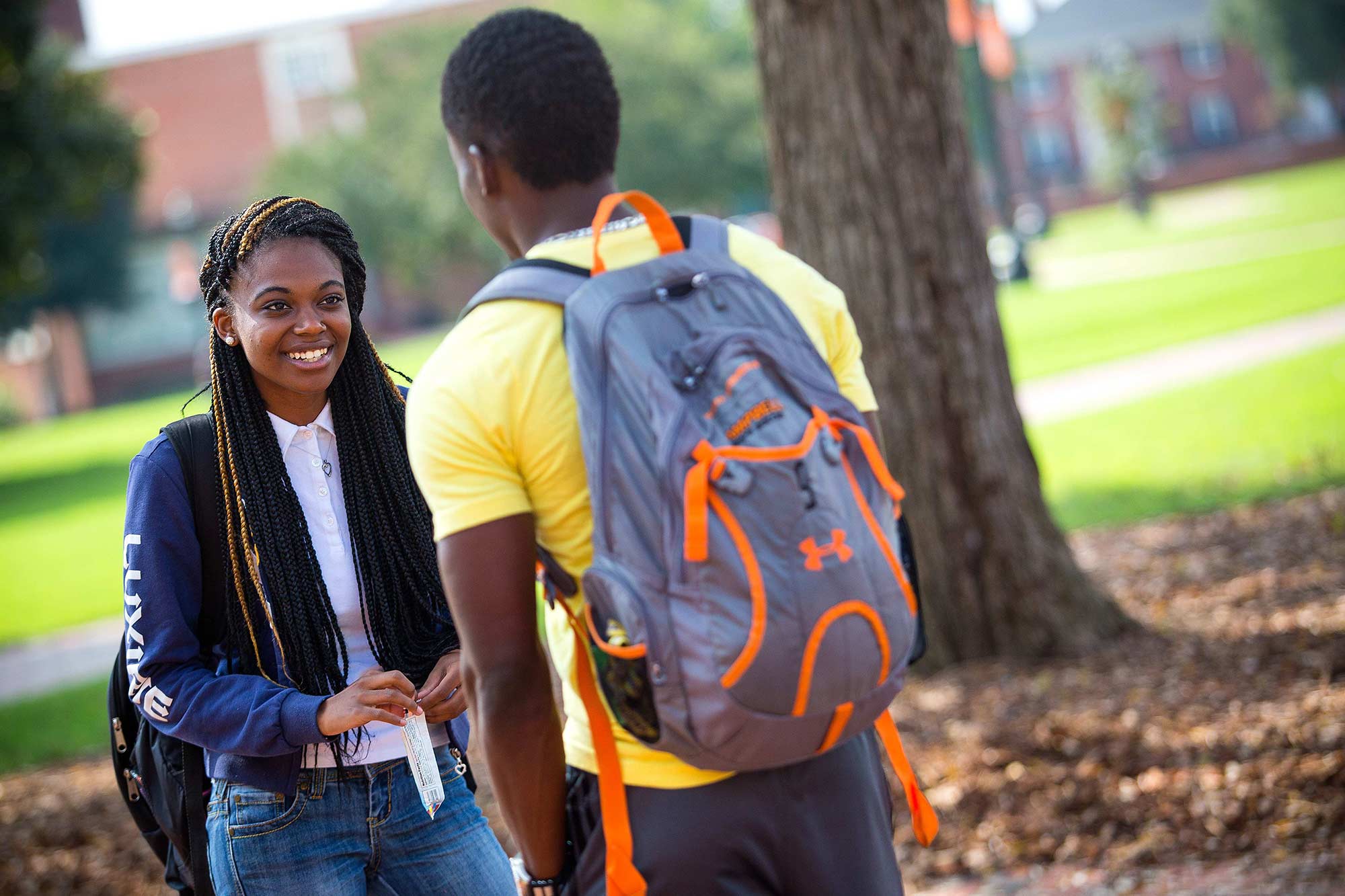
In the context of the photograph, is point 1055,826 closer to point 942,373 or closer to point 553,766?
point 942,373

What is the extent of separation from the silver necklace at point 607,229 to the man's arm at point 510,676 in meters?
0.41

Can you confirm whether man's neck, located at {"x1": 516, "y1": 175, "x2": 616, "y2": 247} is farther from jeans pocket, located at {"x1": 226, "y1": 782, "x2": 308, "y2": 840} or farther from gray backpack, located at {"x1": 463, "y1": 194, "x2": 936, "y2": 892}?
jeans pocket, located at {"x1": 226, "y1": 782, "x2": 308, "y2": 840}

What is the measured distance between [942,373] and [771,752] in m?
4.13

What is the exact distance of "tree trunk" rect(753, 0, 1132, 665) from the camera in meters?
5.49

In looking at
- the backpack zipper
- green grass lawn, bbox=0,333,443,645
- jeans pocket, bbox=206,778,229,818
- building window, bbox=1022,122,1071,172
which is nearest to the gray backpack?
jeans pocket, bbox=206,778,229,818

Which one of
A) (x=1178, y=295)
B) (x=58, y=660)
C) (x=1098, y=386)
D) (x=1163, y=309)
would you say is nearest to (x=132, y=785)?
(x=58, y=660)

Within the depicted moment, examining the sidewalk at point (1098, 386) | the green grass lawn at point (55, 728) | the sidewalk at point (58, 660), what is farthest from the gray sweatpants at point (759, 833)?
the sidewalk at point (1098, 386)

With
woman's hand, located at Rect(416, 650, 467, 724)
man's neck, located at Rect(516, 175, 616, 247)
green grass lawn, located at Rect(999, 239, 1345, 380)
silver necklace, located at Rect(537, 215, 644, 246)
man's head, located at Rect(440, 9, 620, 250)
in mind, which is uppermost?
man's head, located at Rect(440, 9, 620, 250)

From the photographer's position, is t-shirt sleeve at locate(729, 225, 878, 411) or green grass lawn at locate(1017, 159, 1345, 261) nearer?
t-shirt sleeve at locate(729, 225, 878, 411)

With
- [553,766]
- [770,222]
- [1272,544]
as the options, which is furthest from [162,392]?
[553,766]

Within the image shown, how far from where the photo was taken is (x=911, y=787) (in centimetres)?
202

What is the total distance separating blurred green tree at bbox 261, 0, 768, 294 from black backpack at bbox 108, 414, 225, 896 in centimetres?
4326

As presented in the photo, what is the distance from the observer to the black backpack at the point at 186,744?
7.30ft

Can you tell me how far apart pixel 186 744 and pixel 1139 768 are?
326 cm
